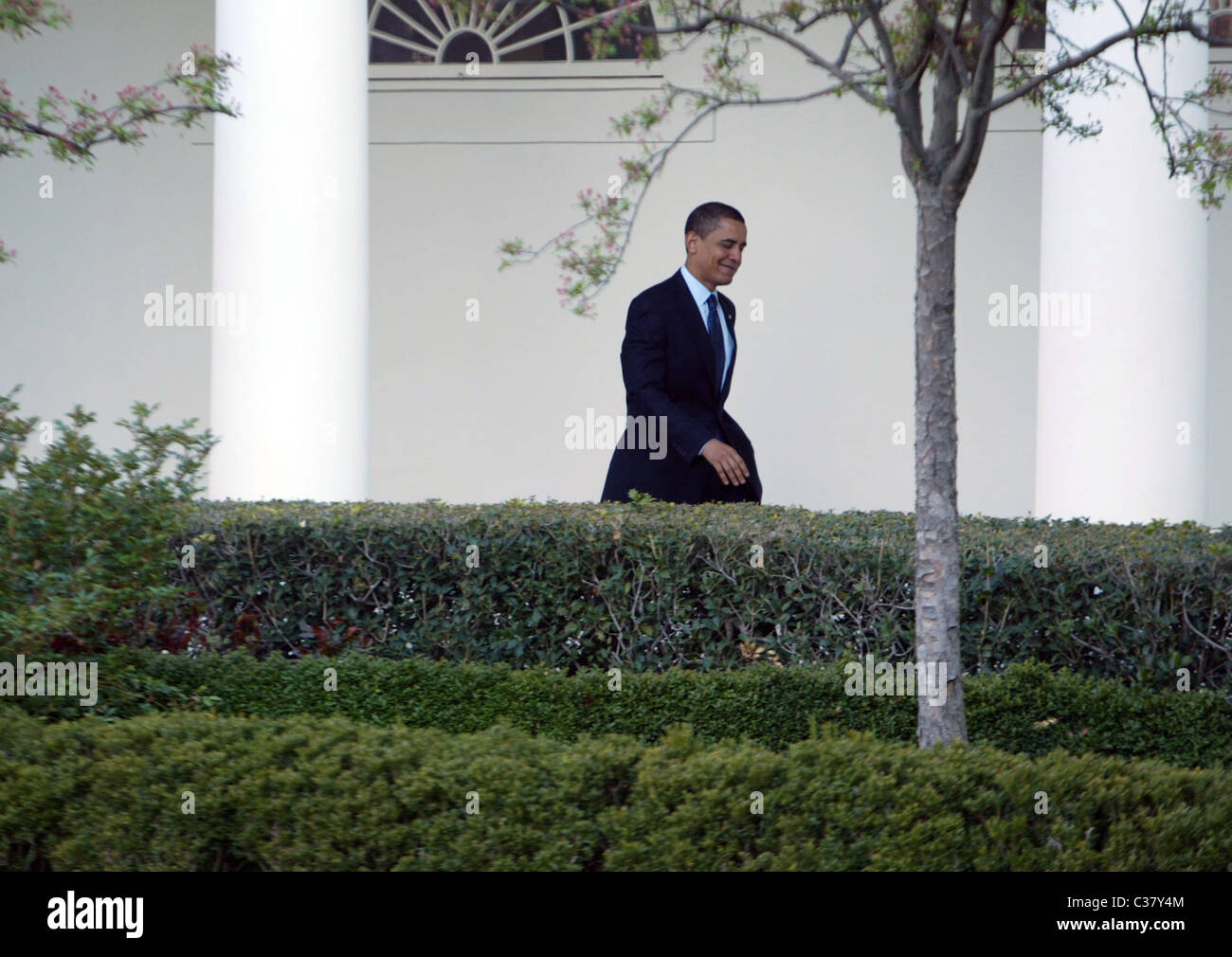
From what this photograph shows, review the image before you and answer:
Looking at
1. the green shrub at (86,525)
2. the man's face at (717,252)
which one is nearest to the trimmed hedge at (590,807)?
the green shrub at (86,525)

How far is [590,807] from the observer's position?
11.4 ft

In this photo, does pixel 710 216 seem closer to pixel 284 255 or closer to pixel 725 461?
pixel 725 461

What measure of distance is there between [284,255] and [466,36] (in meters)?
4.00

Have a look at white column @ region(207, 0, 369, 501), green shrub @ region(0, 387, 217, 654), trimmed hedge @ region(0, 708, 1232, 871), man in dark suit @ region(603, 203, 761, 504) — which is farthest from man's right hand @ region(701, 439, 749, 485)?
trimmed hedge @ region(0, 708, 1232, 871)

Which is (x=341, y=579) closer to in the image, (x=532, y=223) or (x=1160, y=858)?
(x=1160, y=858)

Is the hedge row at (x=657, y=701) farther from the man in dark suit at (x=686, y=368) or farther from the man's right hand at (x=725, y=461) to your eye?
the man in dark suit at (x=686, y=368)

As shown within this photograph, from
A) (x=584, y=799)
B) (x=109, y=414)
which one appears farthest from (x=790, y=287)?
(x=584, y=799)

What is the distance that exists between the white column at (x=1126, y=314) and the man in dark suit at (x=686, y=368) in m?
1.64

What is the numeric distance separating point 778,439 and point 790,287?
1112 mm

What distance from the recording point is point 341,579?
17.8 feet

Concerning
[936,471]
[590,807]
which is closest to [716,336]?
[936,471]

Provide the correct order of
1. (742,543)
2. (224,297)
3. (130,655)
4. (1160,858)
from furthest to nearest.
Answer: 1. (224,297)
2. (742,543)
3. (130,655)
4. (1160,858)

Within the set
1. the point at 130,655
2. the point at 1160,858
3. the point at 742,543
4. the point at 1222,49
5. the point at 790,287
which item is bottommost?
the point at 1160,858

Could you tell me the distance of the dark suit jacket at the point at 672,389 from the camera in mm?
6688
